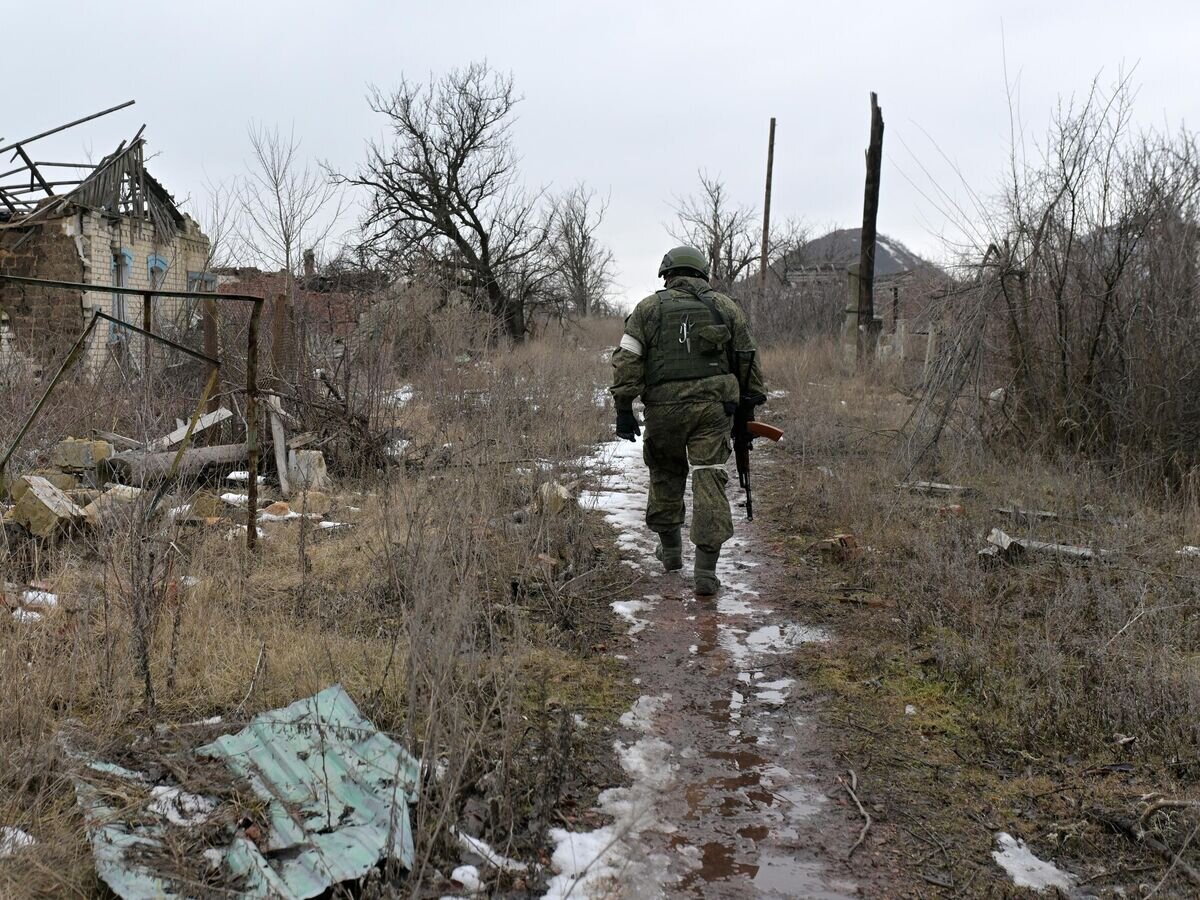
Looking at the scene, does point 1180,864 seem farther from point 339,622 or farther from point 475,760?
point 339,622

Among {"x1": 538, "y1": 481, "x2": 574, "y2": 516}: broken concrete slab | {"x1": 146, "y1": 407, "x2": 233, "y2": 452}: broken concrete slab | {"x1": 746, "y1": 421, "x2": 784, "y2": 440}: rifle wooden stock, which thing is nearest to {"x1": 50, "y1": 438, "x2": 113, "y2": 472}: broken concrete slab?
{"x1": 146, "y1": 407, "x2": 233, "y2": 452}: broken concrete slab

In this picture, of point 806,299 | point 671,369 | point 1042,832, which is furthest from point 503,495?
point 806,299

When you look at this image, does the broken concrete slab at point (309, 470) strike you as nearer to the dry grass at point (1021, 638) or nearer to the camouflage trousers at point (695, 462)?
the camouflage trousers at point (695, 462)

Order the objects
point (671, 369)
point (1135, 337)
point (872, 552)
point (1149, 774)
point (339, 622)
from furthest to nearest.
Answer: point (1135, 337) < point (872, 552) < point (671, 369) < point (339, 622) < point (1149, 774)

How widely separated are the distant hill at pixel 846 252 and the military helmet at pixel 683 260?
3556 cm

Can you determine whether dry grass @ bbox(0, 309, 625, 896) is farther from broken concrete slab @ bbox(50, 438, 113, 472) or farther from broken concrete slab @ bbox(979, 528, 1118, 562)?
broken concrete slab @ bbox(979, 528, 1118, 562)

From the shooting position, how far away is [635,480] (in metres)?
8.74

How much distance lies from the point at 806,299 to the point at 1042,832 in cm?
2090

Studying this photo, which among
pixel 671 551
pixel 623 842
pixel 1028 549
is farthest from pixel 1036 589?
pixel 623 842

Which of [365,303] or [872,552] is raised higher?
[365,303]

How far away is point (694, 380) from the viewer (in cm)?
522

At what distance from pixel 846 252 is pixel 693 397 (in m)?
42.3

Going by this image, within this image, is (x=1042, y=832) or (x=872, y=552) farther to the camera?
(x=872, y=552)

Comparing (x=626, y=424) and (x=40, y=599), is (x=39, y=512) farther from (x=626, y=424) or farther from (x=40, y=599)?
(x=626, y=424)
